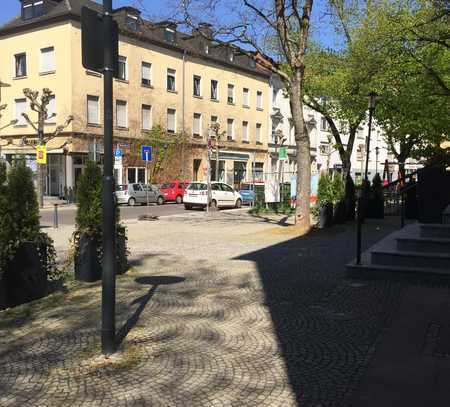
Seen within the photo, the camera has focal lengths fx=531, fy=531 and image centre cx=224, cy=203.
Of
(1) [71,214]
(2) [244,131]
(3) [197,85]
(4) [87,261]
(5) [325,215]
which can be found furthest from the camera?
(2) [244,131]

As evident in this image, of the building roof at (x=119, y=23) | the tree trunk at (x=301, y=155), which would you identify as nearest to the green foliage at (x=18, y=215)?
the tree trunk at (x=301, y=155)

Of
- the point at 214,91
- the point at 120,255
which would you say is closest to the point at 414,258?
the point at 120,255

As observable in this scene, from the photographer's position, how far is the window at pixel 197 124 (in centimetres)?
4453

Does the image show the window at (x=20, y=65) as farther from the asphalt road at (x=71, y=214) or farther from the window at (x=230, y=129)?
the window at (x=230, y=129)

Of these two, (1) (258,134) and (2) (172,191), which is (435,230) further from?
(1) (258,134)

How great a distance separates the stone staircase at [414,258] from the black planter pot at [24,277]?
14.5ft

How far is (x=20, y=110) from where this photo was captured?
122 feet

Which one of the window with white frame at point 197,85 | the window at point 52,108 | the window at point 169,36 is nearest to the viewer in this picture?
the window at point 52,108

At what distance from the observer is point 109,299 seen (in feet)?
15.0

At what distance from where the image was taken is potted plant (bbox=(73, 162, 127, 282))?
778 centimetres

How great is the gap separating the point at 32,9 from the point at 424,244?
35984 mm

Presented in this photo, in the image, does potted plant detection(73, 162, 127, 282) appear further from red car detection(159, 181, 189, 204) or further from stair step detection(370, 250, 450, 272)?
red car detection(159, 181, 189, 204)

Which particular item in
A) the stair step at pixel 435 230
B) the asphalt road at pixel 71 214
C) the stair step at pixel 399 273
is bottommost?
the asphalt road at pixel 71 214

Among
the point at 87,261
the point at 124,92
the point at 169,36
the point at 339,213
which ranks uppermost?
A: the point at 169,36
